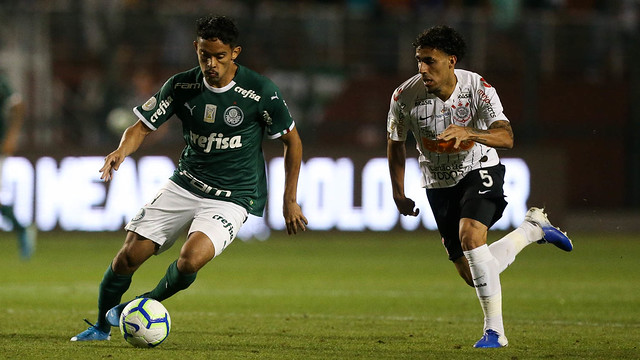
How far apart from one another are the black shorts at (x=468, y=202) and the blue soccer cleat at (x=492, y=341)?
702 millimetres

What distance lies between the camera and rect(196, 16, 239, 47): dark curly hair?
6.91m

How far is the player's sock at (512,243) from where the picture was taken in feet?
24.3

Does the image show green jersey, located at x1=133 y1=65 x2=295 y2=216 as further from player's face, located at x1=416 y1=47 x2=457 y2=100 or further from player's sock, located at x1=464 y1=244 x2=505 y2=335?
player's sock, located at x1=464 y1=244 x2=505 y2=335

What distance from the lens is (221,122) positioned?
7176mm

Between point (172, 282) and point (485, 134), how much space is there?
2.16 m

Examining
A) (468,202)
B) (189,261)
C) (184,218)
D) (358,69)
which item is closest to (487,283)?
(468,202)

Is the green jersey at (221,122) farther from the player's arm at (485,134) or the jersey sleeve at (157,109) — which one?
the player's arm at (485,134)

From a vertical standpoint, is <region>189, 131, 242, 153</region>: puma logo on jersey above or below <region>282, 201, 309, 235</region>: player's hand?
above

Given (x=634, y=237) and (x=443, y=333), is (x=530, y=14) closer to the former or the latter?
(x=634, y=237)

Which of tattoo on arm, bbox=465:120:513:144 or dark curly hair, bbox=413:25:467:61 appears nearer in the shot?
tattoo on arm, bbox=465:120:513:144

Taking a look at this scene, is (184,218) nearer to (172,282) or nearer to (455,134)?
(172,282)

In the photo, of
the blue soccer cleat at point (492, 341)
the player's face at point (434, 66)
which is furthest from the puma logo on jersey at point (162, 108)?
the blue soccer cleat at point (492, 341)

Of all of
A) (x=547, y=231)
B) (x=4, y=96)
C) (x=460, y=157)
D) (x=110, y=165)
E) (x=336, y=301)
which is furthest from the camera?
(x=4, y=96)

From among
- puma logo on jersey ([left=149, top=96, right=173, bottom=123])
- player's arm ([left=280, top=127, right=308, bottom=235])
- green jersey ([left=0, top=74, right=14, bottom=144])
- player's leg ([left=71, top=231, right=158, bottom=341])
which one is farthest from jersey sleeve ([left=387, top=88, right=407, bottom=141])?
green jersey ([left=0, top=74, right=14, bottom=144])
